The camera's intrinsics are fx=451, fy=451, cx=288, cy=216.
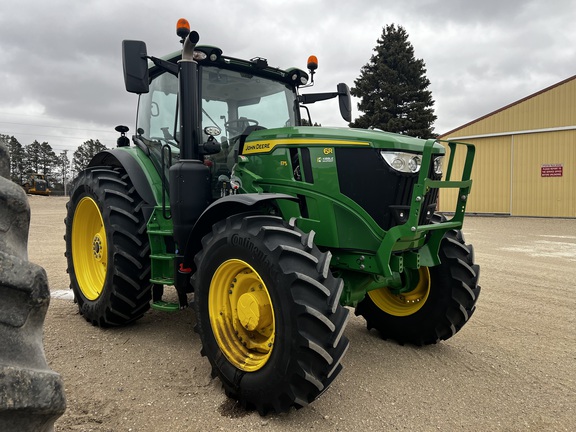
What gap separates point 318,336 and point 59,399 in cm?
163

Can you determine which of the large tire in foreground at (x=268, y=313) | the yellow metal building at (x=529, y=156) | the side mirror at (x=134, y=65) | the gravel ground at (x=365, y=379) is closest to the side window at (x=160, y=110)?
the side mirror at (x=134, y=65)

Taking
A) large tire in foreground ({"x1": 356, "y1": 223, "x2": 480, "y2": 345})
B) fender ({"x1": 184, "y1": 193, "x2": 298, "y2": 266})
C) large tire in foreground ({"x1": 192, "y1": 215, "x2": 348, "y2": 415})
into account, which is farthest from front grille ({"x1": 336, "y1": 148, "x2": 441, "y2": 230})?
large tire in foreground ({"x1": 356, "y1": 223, "x2": 480, "y2": 345})

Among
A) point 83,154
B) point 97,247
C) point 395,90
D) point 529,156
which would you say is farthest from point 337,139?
point 83,154

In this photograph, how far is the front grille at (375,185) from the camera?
3.32 metres

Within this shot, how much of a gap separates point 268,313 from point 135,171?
7.62ft

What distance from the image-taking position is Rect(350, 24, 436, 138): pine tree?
30484 mm

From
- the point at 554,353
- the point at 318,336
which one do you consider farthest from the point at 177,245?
the point at 554,353

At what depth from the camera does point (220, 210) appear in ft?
11.3

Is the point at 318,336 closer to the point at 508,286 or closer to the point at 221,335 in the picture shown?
the point at 221,335

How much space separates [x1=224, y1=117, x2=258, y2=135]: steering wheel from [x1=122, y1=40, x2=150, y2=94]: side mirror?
95cm

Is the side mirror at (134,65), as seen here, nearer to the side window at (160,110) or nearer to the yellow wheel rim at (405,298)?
the side window at (160,110)

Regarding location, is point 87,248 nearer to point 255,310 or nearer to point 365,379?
point 255,310

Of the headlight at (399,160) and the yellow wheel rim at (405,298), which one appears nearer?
the headlight at (399,160)

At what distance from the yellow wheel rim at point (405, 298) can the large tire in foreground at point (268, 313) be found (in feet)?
5.18
